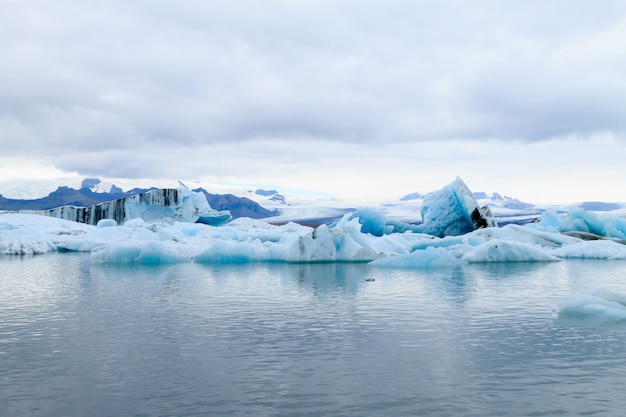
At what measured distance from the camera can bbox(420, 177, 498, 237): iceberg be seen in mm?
28844

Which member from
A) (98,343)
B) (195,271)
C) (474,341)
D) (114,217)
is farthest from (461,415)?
(114,217)

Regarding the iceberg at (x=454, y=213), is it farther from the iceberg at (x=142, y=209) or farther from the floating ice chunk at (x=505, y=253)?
the iceberg at (x=142, y=209)

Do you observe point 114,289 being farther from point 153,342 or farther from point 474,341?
point 474,341

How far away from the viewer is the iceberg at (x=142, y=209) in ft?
133

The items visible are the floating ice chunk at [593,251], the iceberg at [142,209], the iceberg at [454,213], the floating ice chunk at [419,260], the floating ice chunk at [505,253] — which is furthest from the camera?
the iceberg at [142,209]

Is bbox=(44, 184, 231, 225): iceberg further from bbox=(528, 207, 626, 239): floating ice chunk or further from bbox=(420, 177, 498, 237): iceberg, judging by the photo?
bbox=(528, 207, 626, 239): floating ice chunk

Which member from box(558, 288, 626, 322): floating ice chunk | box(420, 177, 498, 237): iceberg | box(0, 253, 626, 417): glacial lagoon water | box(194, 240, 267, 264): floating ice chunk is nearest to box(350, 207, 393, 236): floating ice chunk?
box(420, 177, 498, 237): iceberg

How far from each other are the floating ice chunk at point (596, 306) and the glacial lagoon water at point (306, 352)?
0.30 m

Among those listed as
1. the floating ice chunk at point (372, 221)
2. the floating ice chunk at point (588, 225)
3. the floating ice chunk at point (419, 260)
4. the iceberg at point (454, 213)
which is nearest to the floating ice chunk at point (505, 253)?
the floating ice chunk at point (419, 260)

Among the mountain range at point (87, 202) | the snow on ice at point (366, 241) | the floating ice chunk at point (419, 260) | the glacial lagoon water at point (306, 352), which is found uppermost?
the mountain range at point (87, 202)

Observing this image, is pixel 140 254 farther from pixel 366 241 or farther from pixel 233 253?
pixel 366 241

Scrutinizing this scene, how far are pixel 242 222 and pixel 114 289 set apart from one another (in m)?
32.8

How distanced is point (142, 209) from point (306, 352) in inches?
1459

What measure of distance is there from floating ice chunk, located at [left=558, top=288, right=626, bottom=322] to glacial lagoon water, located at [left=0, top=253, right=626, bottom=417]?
0.97 feet
